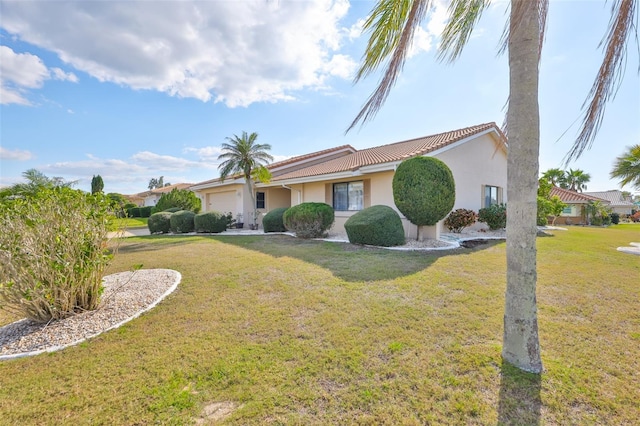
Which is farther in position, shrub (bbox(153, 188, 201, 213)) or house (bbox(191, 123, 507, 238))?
shrub (bbox(153, 188, 201, 213))

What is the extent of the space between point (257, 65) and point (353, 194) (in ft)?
25.7

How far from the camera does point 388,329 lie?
153 inches

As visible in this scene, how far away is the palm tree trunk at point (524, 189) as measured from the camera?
2877 mm

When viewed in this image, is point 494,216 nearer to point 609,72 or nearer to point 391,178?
point 391,178

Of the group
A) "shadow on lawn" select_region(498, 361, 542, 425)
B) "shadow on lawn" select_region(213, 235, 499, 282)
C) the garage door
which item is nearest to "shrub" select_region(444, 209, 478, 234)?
"shadow on lawn" select_region(213, 235, 499, 282)

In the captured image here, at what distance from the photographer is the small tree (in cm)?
1055

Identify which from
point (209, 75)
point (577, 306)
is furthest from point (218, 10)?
point (577, 306)

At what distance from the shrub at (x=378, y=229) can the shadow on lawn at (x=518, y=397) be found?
24.0 feet

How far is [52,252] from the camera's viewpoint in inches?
161

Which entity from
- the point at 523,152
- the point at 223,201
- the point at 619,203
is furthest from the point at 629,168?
the point at 619,203

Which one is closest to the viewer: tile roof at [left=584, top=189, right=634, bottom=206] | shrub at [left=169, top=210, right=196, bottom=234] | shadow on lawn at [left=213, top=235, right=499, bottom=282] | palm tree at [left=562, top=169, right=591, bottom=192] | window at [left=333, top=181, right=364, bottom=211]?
shadow on lawn at [left=213, top=235, right=499, bottom=282]

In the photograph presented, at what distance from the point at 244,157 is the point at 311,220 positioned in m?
8.17

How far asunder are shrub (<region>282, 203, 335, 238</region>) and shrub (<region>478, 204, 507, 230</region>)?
816 centimetres

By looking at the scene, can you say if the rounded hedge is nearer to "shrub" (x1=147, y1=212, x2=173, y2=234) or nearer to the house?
the house
